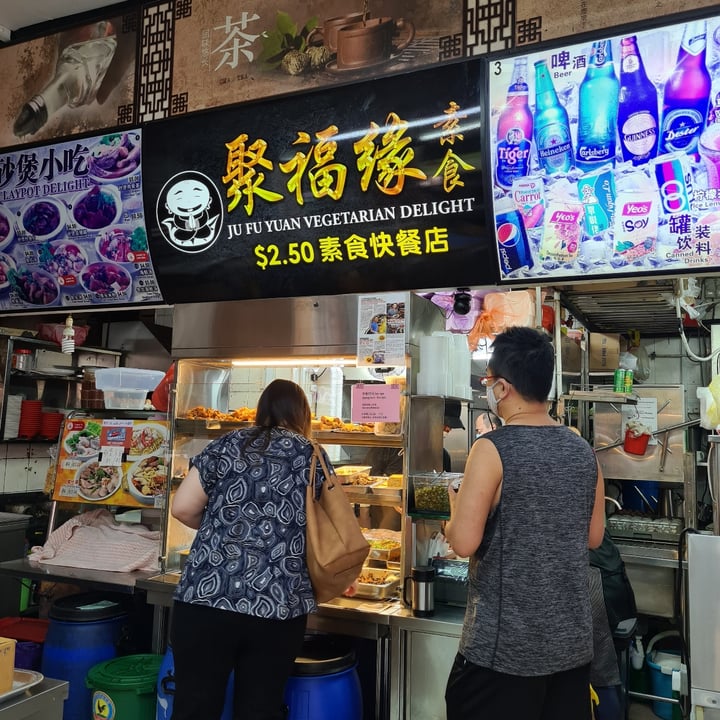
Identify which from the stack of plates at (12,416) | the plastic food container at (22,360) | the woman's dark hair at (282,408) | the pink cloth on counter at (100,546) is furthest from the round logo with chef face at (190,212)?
the stack of plates at (12,416)

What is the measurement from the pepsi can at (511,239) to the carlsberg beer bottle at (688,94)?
0.70m

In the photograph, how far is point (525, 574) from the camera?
195cm

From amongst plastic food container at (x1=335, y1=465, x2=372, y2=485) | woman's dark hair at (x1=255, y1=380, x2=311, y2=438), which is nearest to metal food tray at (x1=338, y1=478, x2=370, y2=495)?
plastic food container at (x1=335, y1=465, x2=372, y2=485)

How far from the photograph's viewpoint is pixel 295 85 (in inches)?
144

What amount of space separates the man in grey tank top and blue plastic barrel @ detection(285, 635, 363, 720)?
102 cm

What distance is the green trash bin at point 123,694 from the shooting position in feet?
10.6

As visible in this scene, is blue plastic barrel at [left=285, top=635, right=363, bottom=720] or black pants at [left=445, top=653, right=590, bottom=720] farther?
blue plastic barrel at [left=285, top=635, right=363, bottom=720]

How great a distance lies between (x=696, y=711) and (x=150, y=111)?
13.7ft

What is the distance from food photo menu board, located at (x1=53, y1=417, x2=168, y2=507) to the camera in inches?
163

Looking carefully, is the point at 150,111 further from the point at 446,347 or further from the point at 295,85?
the point at 446,347

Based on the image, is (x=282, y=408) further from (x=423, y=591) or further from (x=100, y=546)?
(x=100, y=546)

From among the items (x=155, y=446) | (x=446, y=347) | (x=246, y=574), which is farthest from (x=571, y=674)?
(x=155, y=446)

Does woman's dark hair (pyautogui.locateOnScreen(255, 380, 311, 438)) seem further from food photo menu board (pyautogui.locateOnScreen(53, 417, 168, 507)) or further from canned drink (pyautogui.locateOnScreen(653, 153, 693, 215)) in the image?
canned drink (pyautogui.locateOnScreen(653, 153, 693, 215))

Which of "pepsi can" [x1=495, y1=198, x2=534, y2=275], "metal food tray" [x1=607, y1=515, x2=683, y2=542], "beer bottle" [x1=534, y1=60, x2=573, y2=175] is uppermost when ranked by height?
"beer bottle" [x1=534, y1=60, x2=573, y2=175]
